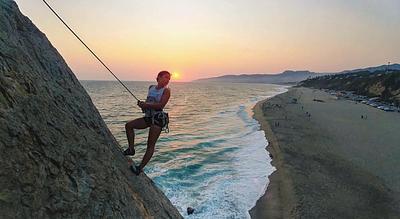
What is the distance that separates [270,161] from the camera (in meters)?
23.4

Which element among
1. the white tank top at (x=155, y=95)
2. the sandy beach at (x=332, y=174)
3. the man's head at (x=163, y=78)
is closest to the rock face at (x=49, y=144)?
the white tank top at (x=155, y=95)

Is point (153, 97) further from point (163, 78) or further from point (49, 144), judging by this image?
point (49, 144)

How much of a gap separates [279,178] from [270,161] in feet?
13.2

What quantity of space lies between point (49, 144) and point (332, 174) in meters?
18.3

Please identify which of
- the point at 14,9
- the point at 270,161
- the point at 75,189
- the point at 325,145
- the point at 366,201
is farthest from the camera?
the point at 325,145

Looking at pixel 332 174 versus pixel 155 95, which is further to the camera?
pixel 332 174

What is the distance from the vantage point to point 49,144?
5066 mm

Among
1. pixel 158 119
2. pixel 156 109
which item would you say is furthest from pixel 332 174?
pixel 156 109

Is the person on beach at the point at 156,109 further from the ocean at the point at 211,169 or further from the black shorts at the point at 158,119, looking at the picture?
the ocean at the point at 211,169

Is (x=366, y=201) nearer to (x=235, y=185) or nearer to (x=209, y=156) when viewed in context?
(x=235, y=185)

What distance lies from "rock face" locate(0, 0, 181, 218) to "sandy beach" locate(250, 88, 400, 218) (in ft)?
33.2

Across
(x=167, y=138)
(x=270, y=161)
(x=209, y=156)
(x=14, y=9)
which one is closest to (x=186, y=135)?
(x=167, y=138)

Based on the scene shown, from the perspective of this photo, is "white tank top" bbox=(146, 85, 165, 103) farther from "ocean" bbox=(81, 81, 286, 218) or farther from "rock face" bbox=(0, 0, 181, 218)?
"ocean" bbox=(81, 81, 286, 218)

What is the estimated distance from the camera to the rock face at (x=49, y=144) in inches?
178
